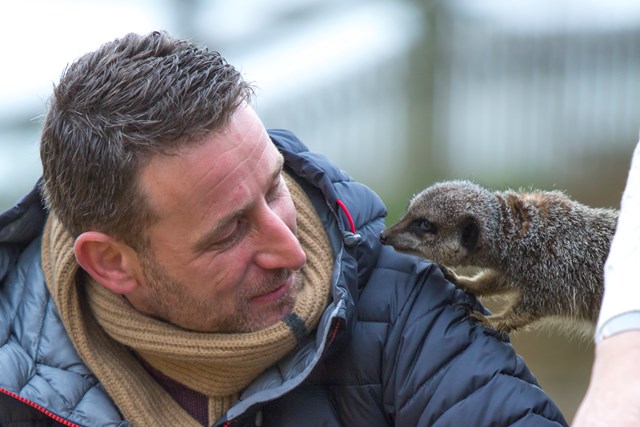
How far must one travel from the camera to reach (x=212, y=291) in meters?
2.42

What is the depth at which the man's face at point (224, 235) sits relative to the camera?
7.64ft

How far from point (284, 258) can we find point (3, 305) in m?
0.90

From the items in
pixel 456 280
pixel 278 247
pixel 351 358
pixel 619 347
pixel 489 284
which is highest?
pixel 619 347

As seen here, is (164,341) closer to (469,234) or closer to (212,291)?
(212,291)

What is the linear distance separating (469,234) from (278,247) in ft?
3.35

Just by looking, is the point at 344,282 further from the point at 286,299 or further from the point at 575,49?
the point at 575,49

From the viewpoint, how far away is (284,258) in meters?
2.36

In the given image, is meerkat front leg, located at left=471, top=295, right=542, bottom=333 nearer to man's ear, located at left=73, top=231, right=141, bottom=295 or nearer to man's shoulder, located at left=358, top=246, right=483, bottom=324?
man's shoulder, located at left=358, top=246, right=483, bottom=324

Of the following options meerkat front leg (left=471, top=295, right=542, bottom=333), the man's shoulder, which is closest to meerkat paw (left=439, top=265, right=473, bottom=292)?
meerkat front leg (left=471, top=295, right=542, bottom=333)

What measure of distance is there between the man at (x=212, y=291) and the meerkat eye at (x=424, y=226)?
24.6 inches

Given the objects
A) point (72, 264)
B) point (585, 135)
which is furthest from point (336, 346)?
point (585, 135)

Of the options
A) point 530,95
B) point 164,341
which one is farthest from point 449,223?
point 530,95

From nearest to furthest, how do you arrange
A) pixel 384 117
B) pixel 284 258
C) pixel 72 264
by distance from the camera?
1. pixel 284 258
2. pixel 72 264
3. pixel 384 117

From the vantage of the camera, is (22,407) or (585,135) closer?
(22,407)
